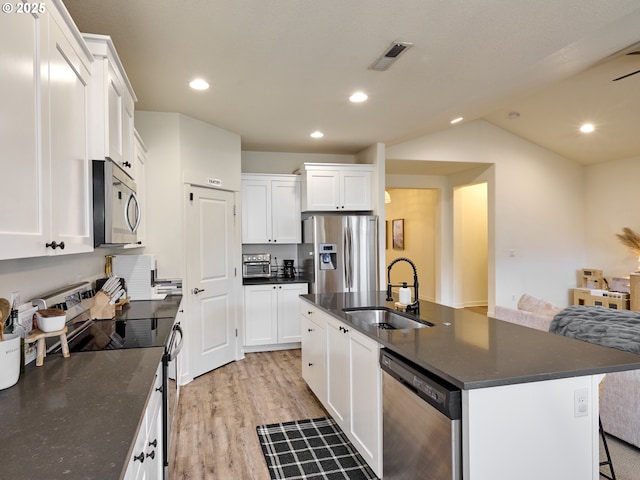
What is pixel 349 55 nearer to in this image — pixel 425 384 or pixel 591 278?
pixel 425 384

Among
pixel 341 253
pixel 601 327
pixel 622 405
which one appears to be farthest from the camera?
pixel 341 253

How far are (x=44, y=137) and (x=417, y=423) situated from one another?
1.77 m

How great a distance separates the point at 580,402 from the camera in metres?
1.57

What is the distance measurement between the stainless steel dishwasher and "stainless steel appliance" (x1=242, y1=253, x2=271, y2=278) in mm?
3443

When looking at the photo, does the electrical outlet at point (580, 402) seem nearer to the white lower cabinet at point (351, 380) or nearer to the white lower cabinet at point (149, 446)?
the white lower cabinet at point (351, 380)

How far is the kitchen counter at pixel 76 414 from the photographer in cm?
91

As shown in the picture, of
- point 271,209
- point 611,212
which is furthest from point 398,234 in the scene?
point 271,209

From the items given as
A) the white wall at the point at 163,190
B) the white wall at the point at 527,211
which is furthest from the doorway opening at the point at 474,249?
the white wall at the point at 163,190

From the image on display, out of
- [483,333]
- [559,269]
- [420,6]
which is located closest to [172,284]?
[483,333]

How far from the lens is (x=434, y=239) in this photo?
7.80m

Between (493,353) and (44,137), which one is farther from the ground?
(44,137)

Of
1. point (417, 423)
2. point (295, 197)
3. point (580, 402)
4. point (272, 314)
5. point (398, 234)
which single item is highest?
point (295, 197)

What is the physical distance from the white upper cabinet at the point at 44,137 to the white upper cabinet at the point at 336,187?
3461mm

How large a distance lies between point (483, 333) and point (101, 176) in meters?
2.04
